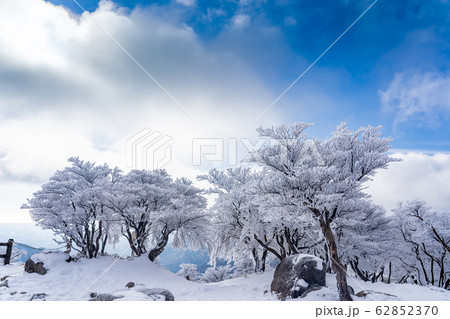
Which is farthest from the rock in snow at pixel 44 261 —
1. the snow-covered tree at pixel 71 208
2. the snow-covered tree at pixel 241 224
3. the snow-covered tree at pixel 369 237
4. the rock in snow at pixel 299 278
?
the snow-covered tree at pixel 369 237

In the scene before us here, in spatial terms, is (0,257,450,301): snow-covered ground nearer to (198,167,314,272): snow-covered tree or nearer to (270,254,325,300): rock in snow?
(270,254,325,300): rock in snow

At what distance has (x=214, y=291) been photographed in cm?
1207

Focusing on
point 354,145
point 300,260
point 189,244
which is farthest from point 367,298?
point 189,244

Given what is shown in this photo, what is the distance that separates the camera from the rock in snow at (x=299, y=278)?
10.2 m

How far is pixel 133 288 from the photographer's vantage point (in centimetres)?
1059

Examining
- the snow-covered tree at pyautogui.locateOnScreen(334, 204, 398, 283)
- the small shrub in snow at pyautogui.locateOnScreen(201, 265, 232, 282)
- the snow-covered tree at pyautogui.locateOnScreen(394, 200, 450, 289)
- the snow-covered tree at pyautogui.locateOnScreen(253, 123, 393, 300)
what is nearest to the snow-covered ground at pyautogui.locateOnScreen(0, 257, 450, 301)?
the snow-covered tree at pyautogui.locateOnScreen(334, 204, 398, 283)

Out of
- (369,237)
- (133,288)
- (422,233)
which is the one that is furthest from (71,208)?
(422,233)

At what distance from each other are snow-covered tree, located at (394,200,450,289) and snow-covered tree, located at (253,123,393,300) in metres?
11.5

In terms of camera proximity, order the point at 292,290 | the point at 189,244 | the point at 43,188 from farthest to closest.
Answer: the point at 189,244
the point at 43,188
the point at 292,290

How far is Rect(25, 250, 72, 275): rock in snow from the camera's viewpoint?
11898 millimetres

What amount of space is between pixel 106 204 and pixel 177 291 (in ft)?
23.8

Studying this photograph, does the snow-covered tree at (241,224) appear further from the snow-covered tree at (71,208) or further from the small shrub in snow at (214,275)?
the snow-covered tree at (71,208)

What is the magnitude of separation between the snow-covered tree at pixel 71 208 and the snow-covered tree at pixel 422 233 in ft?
75.6

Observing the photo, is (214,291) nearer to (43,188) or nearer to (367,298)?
(367,298)
